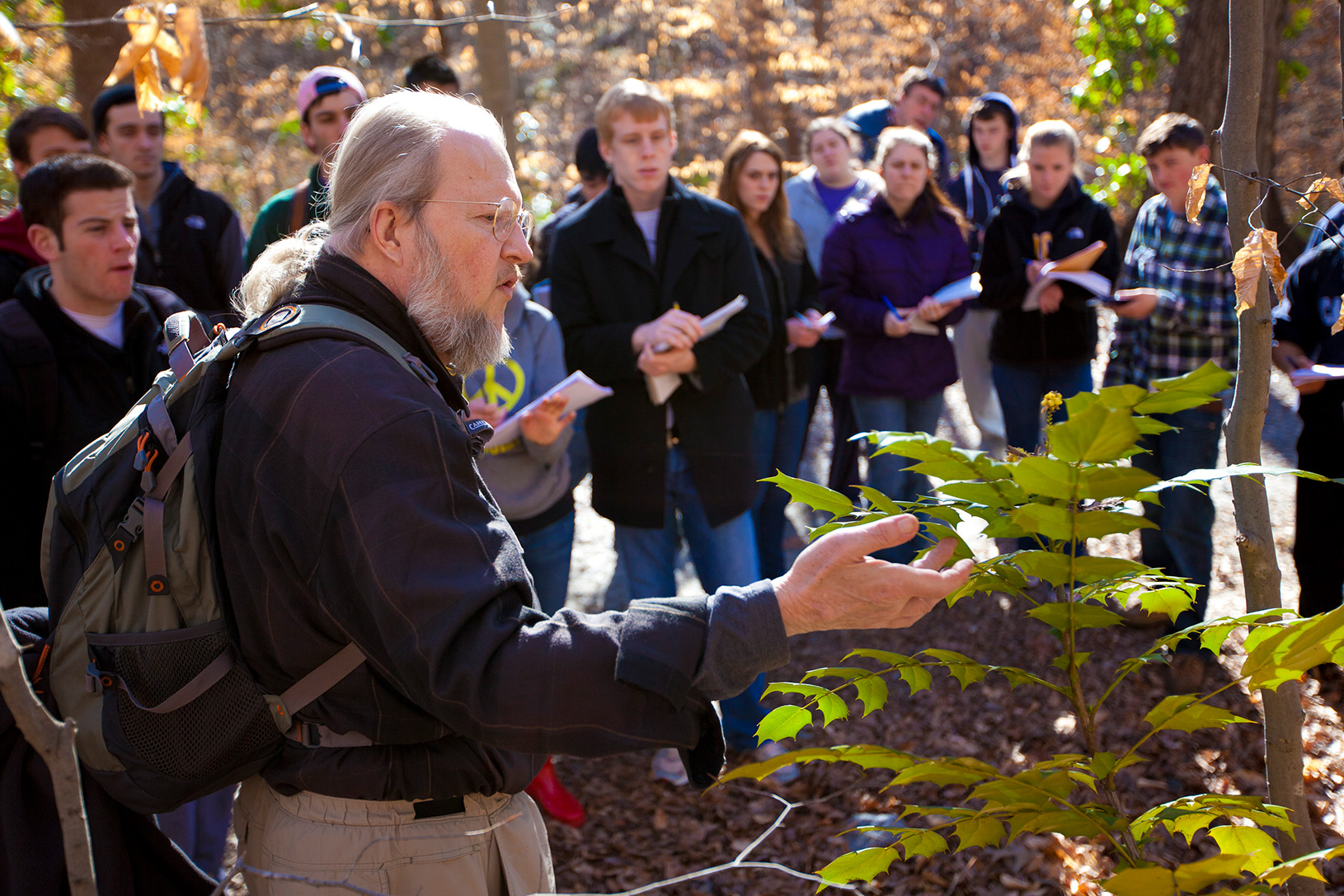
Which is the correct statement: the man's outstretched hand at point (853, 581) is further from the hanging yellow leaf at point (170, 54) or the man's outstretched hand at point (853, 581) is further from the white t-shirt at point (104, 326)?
the white t-shirt at point (104, 326)

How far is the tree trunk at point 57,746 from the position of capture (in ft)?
3.84

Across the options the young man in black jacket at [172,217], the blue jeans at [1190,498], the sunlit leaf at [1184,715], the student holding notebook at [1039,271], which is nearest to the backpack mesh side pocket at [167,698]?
the sunlit leaf at [1184,715]

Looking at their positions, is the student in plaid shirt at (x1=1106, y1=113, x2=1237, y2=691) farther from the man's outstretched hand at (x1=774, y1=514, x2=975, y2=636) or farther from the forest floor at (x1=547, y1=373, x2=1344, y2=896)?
the man's outstretched hand at (x1=774, y1=514, x2=975, y2=636)

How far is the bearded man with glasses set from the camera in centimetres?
136

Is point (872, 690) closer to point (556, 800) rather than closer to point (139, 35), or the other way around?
point (139, 35)

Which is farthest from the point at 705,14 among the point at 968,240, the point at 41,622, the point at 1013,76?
the point at 41,622

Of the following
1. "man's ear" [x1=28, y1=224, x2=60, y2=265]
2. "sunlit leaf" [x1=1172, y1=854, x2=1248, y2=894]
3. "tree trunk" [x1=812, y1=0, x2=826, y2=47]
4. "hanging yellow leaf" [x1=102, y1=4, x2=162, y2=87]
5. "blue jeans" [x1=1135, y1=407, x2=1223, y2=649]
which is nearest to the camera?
"sunlit leaf" [x1=1172, y1=854, x2=1248, y2=894]

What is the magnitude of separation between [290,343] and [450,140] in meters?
0.43

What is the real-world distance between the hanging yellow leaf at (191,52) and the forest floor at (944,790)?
8.02 ft

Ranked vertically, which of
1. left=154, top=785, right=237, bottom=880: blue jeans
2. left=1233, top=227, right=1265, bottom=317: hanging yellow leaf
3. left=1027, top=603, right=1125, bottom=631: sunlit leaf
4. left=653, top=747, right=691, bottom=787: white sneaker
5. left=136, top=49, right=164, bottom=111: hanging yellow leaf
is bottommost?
left=653, top=747, right=691, bottom=787: white sneaker

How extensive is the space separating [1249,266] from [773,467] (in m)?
3.54

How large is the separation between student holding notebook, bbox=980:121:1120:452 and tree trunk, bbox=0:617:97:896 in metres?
4.80

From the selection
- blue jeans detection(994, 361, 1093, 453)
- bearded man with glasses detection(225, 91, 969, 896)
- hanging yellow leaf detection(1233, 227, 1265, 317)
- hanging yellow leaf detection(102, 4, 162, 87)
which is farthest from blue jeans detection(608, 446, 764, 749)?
hanging yellow leaf detection(1233, 227, 1265, 317)

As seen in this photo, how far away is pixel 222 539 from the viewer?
1567mm
